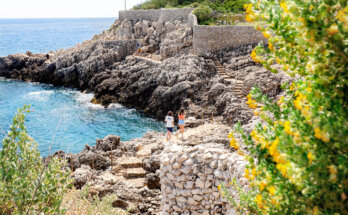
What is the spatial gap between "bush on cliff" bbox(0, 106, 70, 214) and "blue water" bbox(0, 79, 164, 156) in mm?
17454

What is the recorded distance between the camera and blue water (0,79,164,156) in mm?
27178

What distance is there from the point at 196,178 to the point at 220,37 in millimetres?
23879

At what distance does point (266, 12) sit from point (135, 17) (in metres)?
47.8

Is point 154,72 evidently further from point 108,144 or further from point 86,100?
point 108,144

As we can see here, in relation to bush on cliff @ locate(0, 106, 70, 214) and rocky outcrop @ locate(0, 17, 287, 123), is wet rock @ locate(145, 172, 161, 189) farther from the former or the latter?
rocky outcrop @ locate(0, 17, 287, 123)

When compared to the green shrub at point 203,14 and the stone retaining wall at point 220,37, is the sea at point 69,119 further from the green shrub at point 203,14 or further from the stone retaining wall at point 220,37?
the green shrub at point 203,14

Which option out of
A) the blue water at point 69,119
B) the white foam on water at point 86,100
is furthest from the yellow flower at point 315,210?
the white foam on water at point 86,100

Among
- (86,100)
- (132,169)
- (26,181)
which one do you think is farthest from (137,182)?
(86,100)

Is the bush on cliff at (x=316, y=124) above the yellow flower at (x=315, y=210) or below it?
above

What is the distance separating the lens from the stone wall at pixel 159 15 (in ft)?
130

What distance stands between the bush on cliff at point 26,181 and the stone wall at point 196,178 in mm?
4445

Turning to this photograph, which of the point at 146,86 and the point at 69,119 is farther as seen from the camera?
the point at 146,86

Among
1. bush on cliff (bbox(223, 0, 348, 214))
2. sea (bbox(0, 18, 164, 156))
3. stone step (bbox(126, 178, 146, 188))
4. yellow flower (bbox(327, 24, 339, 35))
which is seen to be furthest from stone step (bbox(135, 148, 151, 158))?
yellow flower (bbox(327, 24, 339, 35))

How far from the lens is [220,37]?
31.1 m
